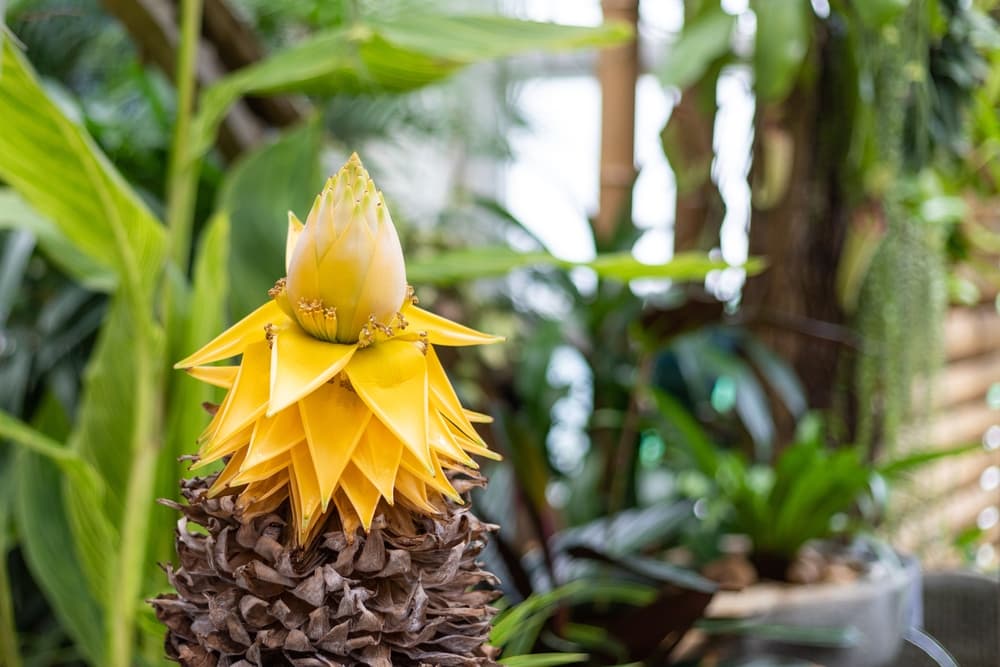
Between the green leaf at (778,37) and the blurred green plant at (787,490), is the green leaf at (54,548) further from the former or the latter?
the green leaf at (778,37)

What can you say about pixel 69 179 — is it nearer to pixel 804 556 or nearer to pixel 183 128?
pixel 183 128

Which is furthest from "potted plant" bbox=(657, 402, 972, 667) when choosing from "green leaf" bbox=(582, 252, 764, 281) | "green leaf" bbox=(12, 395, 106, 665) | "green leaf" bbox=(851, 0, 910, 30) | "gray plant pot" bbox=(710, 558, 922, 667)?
"green leaf" bbox=(12, 395, 106, 665)

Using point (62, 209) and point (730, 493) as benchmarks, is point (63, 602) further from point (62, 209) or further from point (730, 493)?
point (730, 493)

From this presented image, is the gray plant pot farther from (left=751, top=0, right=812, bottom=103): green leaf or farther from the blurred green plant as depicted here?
(left=751, top=0, right=812, bottom=103): green leaf

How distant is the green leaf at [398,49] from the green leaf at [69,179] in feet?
0.27

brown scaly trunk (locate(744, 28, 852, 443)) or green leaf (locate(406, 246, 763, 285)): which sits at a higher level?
green leaf (locate(406, 246, 763, 285))

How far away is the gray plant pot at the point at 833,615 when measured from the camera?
730 mm

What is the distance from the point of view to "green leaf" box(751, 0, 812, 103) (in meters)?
0.80

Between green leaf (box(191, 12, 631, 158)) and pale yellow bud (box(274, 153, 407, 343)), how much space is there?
307 millimetres

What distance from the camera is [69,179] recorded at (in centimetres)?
51

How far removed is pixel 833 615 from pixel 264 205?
544 millimetres

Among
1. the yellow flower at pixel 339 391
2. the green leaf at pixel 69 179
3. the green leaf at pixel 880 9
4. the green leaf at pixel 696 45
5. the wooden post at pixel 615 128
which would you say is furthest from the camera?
the wooden post at pixel 615 128

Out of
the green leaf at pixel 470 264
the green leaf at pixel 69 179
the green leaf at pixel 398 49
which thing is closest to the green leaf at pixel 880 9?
the green leaf at pixel 398 49

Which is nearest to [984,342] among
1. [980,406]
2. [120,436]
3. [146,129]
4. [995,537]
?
[980,406]
